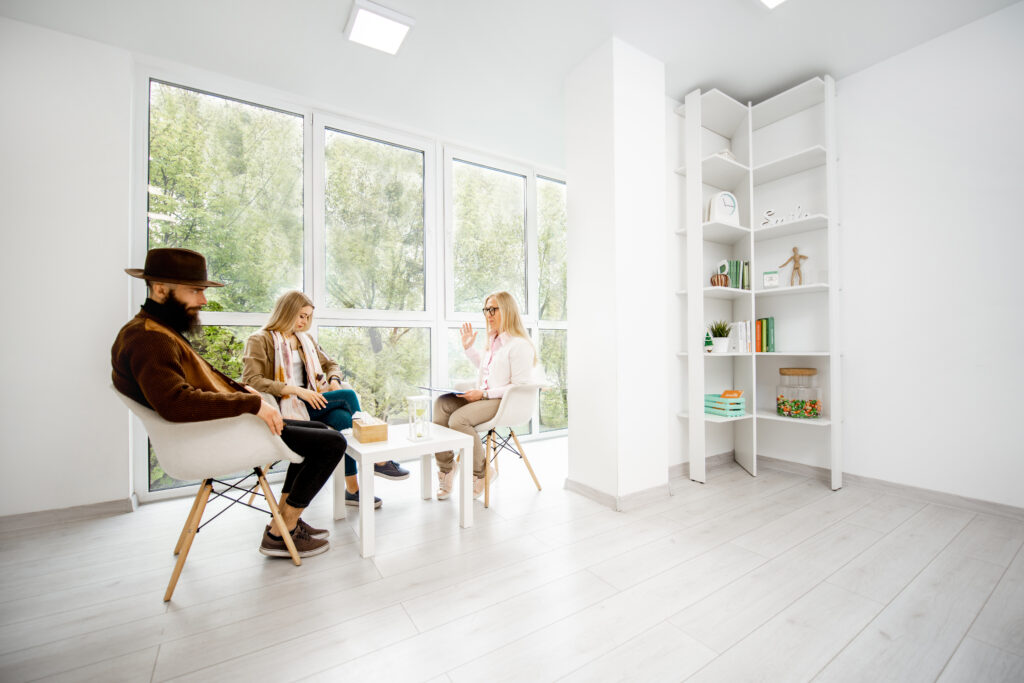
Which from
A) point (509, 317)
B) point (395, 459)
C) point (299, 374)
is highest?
point (509, 317)

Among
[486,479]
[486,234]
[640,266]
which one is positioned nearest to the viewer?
[486,479]

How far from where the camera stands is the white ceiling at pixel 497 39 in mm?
2361

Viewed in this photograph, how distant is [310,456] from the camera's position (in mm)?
1979

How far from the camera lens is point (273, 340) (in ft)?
8.28

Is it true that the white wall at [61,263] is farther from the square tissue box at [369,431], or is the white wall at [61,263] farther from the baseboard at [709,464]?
the baseboard at [709,464]

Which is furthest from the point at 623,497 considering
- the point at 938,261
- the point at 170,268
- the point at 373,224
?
the point at 373,224

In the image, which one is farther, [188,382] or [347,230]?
[347,230]

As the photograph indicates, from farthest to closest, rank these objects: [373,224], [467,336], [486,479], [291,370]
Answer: [373,224], [467,336], [486,479], [291,370]

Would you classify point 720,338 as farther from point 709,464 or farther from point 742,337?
point 709,464

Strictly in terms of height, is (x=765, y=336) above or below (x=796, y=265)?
below

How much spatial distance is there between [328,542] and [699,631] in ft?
5.51

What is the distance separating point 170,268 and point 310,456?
3.26 feet

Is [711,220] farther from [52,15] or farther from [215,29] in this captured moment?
[52,15]

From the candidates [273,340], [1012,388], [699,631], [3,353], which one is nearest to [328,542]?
[273,340]
